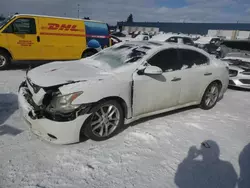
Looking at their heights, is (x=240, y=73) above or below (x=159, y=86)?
below

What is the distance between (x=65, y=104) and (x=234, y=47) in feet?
26.7

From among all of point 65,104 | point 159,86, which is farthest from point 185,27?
point 65,104

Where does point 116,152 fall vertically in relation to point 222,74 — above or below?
below

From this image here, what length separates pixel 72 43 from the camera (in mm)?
8461

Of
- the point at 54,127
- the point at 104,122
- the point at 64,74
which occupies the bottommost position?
the point at 104,122

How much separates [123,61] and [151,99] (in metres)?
0.80

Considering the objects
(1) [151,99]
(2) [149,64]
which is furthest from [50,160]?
(2) [149,64]

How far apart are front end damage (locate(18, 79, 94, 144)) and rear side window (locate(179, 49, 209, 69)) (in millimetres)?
2188

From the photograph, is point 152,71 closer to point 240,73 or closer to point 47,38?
point 240,73

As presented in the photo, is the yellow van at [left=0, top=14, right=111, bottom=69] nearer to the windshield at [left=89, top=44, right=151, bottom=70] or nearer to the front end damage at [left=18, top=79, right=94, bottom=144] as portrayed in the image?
the windshield at [left=89, top=44, right=151, bottom=70]

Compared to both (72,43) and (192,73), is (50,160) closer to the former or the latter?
(192,73)

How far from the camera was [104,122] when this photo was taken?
10.4 ft

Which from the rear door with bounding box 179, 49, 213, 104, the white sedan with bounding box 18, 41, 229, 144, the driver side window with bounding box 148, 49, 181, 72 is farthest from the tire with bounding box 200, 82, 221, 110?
the driver side window with bounding box 148, 49, 181, 72

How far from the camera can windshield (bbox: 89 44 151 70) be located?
3.59 metres
